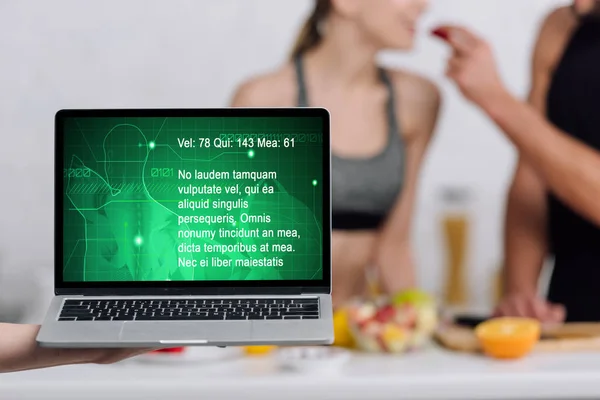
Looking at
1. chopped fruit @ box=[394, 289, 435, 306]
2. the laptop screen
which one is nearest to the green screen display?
the laptop screen

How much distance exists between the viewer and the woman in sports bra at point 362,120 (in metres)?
2.31

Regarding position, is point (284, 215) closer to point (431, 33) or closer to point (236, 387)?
point (236, 387)

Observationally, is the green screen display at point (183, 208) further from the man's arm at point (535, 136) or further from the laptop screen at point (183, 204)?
the man's arm at point (535, 136)

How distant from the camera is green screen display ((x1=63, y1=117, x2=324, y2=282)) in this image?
2.95 feet

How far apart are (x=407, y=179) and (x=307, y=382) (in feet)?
2.87

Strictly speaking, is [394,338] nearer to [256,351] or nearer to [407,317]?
[407,317]

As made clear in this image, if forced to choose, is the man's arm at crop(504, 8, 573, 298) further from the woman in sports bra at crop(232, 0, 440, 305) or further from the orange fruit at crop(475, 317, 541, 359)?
the orange fruit at crop(475, 317, 541, 359)

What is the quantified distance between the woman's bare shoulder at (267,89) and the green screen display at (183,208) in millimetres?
1420

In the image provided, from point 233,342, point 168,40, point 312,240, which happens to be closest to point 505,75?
point 168,40

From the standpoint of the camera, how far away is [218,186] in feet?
2.97

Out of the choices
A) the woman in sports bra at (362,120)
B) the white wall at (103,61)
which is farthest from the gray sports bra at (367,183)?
the white wall at (103,61)

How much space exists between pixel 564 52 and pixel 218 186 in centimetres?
152

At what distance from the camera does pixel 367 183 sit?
7.57 ft

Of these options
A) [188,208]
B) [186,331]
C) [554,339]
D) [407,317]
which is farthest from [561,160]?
[186,331]
